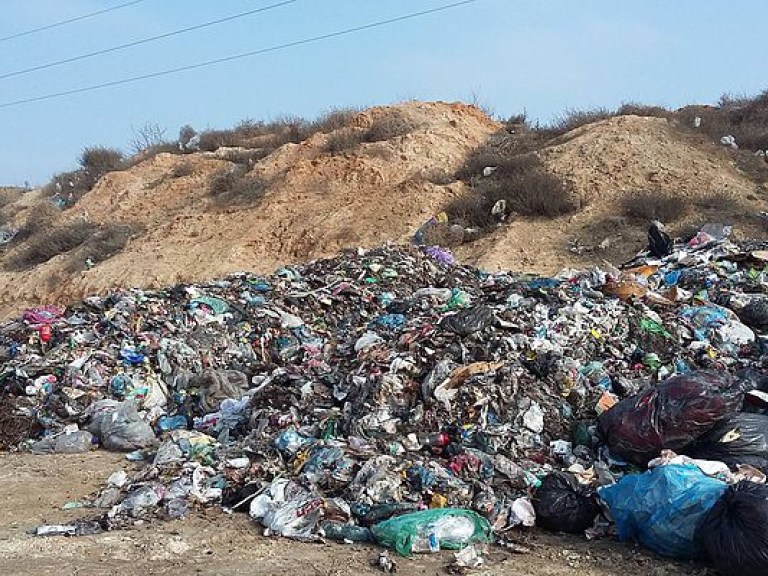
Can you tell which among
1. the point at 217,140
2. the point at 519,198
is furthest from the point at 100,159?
the point at 519,198

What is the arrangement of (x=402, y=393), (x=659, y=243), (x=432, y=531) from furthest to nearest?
1. (x=659, y=243)
2. (x=402, y=393)
3. (x=432, y=531)

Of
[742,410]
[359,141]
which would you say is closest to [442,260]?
[742,410]

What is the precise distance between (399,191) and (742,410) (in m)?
11.5

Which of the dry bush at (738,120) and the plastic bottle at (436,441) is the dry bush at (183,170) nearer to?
the dry bush at (738,120)

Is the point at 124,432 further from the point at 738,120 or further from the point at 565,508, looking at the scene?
the point at 738,120

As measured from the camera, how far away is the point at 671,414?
16.0 ft

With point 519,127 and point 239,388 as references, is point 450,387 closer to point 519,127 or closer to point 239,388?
point 239,388

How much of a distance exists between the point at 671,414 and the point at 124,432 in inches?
163

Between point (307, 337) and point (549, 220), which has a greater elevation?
point (307, 337)

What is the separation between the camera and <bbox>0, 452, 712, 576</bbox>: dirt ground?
13.5ft

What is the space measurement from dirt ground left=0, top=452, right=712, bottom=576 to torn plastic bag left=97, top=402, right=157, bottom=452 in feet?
4.81

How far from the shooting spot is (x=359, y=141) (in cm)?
1847

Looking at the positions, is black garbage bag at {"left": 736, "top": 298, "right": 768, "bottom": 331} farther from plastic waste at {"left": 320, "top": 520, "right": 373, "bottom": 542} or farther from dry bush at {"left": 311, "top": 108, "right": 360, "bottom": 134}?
dry bush at {"left": 311, "top": 108, "right": 360, "bottom": 134}

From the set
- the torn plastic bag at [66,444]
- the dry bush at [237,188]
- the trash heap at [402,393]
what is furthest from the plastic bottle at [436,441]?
the dry bush at [237,188]
